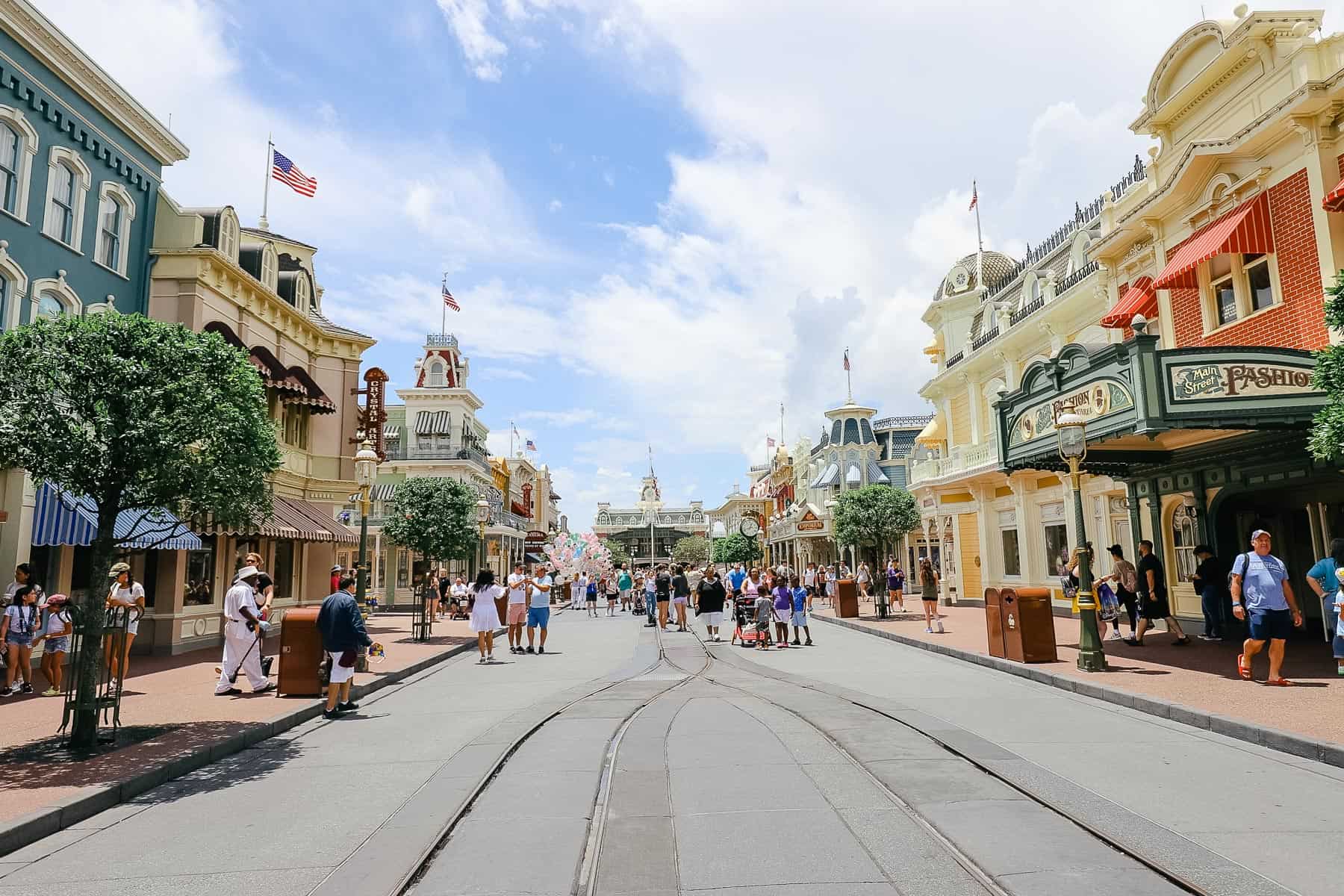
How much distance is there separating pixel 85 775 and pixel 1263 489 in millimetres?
16612

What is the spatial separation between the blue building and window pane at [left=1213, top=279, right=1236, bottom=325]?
19860 mm

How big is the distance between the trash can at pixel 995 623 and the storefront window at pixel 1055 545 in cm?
1098

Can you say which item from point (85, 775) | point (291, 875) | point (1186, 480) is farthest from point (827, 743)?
point (1186, 480)

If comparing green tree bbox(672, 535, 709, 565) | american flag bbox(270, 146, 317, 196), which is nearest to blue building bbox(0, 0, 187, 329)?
american flag bbox(270, 146, 317, 196)

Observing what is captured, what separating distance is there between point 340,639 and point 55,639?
4605 millimetres

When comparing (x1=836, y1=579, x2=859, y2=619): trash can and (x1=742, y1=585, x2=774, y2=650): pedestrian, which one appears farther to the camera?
(x1=836, y1=579, x2=859, y2=619): trash can

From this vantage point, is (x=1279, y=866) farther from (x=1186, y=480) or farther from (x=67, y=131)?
(x=67, y=131)

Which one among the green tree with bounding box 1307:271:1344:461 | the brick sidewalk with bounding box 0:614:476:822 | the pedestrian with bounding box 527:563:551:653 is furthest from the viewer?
the pedestrian with bounding box 527:563:551:653

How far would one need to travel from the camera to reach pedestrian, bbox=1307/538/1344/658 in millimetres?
9922

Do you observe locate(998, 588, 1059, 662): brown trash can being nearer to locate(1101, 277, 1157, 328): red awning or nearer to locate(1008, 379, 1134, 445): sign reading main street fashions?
locate(1008, 379, 1134, 445): sign reading main street fashions

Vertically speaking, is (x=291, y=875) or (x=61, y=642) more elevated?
(x=61, y=642)

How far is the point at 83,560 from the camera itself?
1552 centimetres

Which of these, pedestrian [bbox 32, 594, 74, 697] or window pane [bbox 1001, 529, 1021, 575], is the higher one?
window pane [bbox 1001, 529, 1021, 575]

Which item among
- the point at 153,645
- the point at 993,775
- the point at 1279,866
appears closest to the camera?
the point at 1279,866
